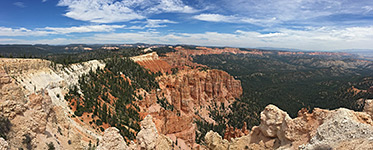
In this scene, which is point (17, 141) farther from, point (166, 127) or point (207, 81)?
point (207, 81)

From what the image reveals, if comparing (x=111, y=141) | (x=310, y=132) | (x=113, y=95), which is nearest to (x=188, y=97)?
(x=113, y=95)

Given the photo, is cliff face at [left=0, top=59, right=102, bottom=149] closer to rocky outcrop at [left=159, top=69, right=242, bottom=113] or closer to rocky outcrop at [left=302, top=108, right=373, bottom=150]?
rocky outcrop at [left=302, top=108, right=373, bottom=150]

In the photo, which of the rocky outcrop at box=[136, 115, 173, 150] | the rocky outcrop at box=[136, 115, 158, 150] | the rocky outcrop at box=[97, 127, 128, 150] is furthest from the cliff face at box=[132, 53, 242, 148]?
→ the rocky outcrop at box=[97, 127, 128, 150]

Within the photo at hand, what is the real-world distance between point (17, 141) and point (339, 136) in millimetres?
12575

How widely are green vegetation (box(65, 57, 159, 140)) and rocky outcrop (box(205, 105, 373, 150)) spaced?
16.5 m

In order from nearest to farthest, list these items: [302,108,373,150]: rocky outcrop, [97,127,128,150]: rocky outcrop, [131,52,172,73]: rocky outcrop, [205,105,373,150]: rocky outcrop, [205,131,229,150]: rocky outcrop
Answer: [302,108,373,150]: rocky outcrop < [205,105,373,150]: rocky outcrop < [97,127,128,150]: rocky outcrop < [205,131,229,150]: rocky outcrop < [131,52,172,73]: rocky outcrop

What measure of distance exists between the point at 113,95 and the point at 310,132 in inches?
1265

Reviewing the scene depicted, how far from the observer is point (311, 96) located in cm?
7750

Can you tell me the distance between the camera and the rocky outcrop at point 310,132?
18.9ft

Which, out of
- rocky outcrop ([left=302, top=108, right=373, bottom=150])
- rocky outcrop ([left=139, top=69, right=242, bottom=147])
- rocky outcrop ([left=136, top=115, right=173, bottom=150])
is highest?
rocky outcrop ([left=302, top=108, right=373, bottom=150])

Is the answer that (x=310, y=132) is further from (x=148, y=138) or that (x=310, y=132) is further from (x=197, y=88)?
(x=197, y=88)

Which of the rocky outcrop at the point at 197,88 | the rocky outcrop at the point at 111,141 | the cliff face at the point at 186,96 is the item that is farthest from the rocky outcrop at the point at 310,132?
the rocky outcrop at the point at 197,88

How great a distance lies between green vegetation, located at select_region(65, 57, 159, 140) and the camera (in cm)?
2497

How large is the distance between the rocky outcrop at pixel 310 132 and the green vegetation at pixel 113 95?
16.5 meters
